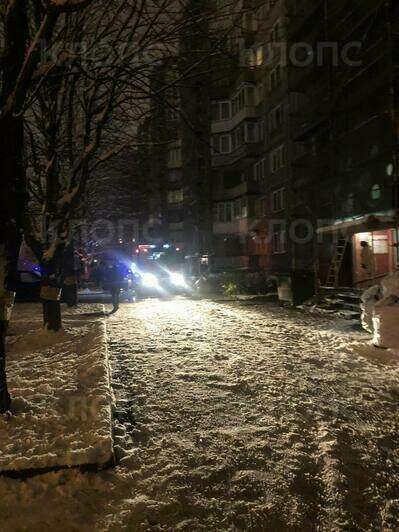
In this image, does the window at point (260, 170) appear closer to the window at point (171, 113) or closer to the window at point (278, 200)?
the window at point (278, 200)

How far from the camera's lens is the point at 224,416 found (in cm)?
546

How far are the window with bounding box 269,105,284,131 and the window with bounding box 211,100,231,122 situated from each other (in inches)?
357

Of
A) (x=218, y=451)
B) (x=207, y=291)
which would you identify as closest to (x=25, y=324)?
(x=218, y=451)

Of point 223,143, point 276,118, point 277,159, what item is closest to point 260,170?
point 277,159

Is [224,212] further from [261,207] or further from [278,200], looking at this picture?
[278,200]

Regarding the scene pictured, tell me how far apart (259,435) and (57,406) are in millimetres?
2175

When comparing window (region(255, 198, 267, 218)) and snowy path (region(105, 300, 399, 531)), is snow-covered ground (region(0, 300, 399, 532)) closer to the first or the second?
snowy path (region(105, 300, 399, 531))

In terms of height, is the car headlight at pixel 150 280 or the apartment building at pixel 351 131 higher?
the apartment building at pixel 351 131

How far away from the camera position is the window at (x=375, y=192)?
18.7 meters

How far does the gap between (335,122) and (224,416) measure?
19.9m

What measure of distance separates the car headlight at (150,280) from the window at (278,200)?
1124 cm

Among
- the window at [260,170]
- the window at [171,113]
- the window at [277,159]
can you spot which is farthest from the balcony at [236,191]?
the window at [171,113]

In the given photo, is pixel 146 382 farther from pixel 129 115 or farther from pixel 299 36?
pixel 299 36

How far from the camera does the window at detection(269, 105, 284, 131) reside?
106 feet
